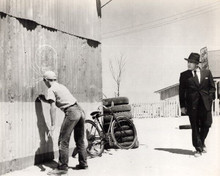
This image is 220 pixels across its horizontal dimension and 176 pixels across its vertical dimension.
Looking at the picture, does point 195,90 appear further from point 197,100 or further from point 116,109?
point 116,109

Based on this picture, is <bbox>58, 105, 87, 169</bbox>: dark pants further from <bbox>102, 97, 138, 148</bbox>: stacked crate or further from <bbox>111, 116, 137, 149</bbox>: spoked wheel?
<bbox>102, 97, 138, 148</bbox>: stacked crate

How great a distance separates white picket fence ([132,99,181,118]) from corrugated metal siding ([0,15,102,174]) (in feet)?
76.5

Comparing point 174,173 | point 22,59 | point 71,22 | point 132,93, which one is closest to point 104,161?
point 174,173

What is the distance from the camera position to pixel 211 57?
43.8 metres

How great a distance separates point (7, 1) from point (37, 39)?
1.24 metres

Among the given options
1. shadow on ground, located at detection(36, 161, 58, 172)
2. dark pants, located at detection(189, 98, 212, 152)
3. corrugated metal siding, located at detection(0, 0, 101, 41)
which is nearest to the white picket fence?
corrugated metal siding, located at detection(0, 0, 101, 41)

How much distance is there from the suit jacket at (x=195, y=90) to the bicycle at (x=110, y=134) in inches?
69.6

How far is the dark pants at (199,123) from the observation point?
29.8ft

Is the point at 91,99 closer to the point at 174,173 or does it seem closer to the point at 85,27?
the point at 85,27

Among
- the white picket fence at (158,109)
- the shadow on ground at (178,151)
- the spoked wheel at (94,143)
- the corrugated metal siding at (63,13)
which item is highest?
the corrugated metal siding at (63,13)

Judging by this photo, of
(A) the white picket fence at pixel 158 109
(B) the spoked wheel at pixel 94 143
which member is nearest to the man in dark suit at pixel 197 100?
(B) the spoked wheel at pixel 94 143

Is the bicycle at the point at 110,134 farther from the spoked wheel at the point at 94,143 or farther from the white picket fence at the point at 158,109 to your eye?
the white picket fence at the point at 158,109

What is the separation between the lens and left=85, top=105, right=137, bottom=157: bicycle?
9469 millimetres

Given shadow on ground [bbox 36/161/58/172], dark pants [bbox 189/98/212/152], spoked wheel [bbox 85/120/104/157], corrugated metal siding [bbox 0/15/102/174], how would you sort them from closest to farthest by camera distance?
corrugated metal siding [bbox 0/15/102/174] → shadow on ground [bbox 36/161/58/172] → dark pants [bbox 189/98/212/152] → spoked wheel [bbox 85/120/104/157]
